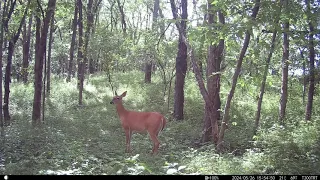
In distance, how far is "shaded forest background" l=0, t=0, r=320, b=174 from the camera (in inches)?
284

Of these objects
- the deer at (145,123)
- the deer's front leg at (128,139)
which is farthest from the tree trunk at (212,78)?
the deer's front leg at (128,139)

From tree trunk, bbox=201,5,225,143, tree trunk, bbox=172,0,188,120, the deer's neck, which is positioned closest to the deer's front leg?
the deer's neck

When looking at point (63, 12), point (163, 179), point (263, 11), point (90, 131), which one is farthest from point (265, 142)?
point (63, 12)

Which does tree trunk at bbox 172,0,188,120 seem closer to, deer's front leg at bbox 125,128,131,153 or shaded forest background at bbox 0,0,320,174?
shaded forest background at bbox 0,0,320,174

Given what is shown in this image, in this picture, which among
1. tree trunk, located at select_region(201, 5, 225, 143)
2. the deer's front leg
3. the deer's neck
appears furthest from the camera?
the deer's neck

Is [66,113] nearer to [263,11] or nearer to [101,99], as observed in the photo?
[101,99]

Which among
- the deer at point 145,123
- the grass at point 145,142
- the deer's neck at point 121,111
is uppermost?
the deer's neck at point 121,111

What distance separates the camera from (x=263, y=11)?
24.7ft

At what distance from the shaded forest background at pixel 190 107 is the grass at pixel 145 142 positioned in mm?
33

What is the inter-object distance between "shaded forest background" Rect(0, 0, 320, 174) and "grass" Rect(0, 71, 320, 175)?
0.11 ft

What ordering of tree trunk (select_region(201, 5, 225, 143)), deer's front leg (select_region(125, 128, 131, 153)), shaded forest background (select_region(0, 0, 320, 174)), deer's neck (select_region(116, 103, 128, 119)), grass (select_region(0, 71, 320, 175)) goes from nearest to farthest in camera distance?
grass (select_region(0, 71, 320, 175)), shaded forest background (select_region(0, 0, 320, 174)), deer's front leg (select_region(125, 128, 131, 153)), tree trunk (select_region(201, 5, 225, 143)), deer's neck (select_region(116, 103, 128, 119))

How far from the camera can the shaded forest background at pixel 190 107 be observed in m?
7.21

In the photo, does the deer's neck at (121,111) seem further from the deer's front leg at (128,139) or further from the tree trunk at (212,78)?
the tree trunk at (212,78)

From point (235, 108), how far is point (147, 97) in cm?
464
